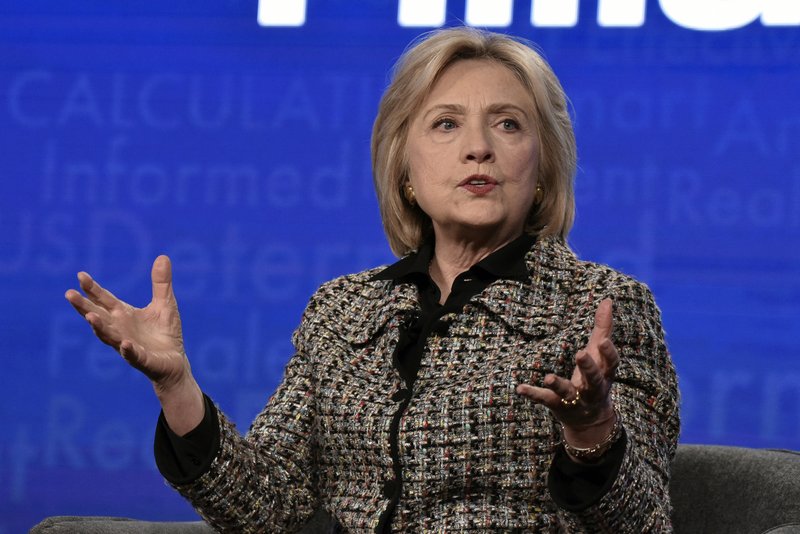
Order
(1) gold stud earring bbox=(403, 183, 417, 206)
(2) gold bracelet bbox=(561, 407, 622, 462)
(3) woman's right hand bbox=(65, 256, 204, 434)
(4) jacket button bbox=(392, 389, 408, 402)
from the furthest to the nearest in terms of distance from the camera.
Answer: (1) gold stud earring bbox=(403, 183, 417, 206), (4) jacket button bbox=(392, 389, 408, 402), (3) woman's right hand bbox=(65, 256, 204, 434), (2) gold bracelet bbox=(561, 407, 622, 462)

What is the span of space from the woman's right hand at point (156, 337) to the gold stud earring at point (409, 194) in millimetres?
561

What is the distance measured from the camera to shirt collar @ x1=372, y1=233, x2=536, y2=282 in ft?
5.79

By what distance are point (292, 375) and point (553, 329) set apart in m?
0.45

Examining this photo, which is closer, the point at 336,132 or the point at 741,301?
the point at 741,301

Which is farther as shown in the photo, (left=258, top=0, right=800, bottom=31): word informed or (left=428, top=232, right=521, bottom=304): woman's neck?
(left=258, top=0, right=800, bottom=31): word informed

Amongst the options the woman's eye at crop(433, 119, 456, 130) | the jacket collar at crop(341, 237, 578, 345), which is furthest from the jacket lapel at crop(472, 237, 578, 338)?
the woman's eye at crop(433, 119, 456, 130)

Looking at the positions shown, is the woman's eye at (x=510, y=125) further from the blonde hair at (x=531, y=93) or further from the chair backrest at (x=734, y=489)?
the chair backrest at (x=734, y=489)

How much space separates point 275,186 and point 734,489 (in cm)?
146

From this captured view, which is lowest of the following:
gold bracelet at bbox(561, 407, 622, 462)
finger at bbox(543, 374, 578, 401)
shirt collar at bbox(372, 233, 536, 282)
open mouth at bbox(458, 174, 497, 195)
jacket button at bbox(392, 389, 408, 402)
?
gold bracelet at bbox(561, 407, 622, 462)

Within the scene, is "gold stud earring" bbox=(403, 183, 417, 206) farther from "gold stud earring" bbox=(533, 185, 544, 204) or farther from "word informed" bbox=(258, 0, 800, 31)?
"word informed" bbox=(258, 0, 800, 31)

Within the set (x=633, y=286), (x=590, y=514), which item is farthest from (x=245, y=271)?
(x=590, y=514)

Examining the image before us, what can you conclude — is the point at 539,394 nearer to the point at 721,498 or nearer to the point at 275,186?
the point at 721,498

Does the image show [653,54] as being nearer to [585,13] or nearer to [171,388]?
[585,13]

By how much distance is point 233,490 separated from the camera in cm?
166
